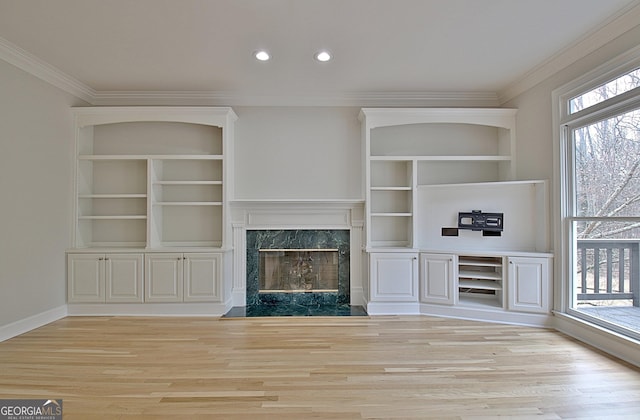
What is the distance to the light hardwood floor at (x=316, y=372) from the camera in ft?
6.40

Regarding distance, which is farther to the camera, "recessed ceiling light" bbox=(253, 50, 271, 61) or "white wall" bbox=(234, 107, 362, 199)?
"white wall" bbox=(234, 107, 362, 199)

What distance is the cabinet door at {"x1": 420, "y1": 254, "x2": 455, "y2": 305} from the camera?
145 inches

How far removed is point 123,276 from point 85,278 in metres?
0.44

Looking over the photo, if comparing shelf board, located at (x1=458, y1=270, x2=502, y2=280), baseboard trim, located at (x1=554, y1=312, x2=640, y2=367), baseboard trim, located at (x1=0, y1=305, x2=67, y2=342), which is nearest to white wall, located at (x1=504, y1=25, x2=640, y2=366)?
baseboard trim, located at (x1=554, y1=312, x2=640, y2=367)

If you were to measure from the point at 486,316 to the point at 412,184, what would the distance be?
66.8 inches

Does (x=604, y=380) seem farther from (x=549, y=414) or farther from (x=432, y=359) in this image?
(x=432, y=359)

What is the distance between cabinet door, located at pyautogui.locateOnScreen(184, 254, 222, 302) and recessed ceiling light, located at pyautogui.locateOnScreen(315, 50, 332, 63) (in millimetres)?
2449

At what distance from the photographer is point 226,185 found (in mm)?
3918

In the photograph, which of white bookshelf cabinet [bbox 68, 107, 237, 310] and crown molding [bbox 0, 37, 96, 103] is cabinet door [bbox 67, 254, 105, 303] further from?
crown molding [bbox 0, 37, 96, 103]

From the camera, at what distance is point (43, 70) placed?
335cm

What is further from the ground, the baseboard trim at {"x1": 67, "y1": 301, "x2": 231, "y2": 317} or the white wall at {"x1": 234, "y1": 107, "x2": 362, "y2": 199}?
the white wall at {"x1": 234, "y1": 107, "x2": 362, "y2": 199}

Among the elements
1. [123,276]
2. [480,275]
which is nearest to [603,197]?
[480,275]

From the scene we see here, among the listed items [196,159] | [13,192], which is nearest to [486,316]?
[196,159]

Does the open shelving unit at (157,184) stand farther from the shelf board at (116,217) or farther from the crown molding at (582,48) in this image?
the crown molding at (582,48)
